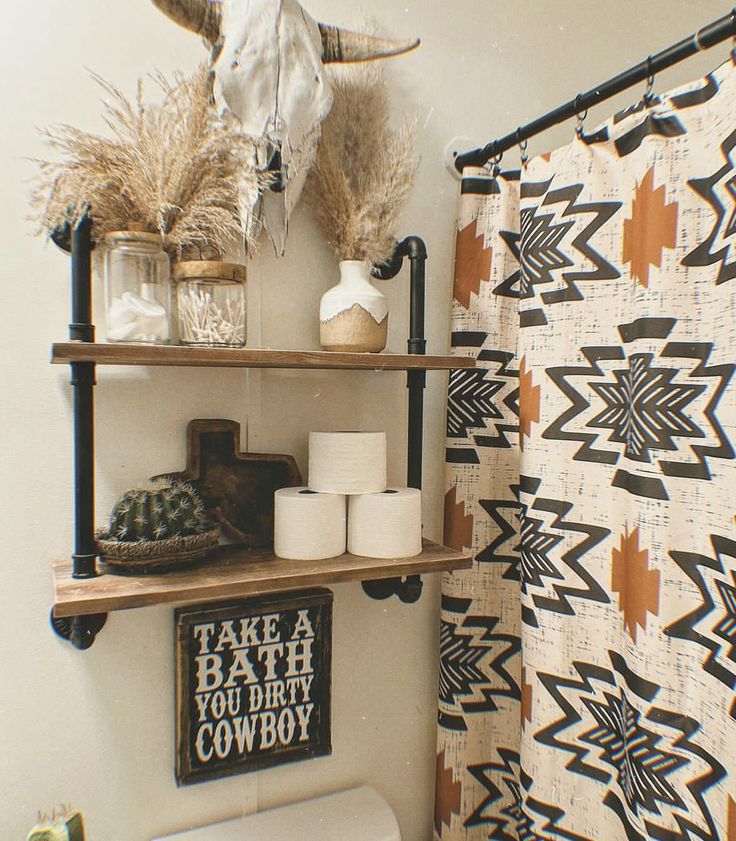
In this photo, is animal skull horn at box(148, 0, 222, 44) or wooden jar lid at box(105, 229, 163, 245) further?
animal skull horn at box(148, 0, 222, 44)

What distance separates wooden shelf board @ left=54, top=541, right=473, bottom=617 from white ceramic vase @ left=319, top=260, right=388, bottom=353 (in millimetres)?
326

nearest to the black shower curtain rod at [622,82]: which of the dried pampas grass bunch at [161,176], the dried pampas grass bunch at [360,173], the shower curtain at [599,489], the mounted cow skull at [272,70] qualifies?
the shower curtain at [599,489]

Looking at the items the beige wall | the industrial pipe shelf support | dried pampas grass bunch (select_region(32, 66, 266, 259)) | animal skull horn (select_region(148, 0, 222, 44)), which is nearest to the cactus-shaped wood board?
the beige wall

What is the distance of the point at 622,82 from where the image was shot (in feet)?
3.02

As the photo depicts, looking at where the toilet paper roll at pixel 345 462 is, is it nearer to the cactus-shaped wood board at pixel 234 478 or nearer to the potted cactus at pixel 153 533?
the cactus-shaped wood board at pixel 234 478

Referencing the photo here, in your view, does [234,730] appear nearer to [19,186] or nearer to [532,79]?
A: [19,186]

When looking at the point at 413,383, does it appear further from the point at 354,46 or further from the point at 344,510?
the point at 354,46

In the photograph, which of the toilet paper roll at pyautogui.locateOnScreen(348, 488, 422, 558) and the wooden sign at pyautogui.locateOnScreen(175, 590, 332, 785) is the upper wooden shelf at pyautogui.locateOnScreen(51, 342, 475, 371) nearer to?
the toilet paper roll at pyautogui.locateOnScreen(348, 488, 422, 558)

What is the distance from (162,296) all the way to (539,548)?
2.22 feet

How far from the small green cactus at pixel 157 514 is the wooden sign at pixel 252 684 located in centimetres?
19

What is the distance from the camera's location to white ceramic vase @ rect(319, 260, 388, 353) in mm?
995

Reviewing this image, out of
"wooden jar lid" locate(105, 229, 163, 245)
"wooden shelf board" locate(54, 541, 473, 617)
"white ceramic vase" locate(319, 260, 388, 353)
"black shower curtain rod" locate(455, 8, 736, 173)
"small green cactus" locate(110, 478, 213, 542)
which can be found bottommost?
"wooden shelf board" locate(54, 541, 473, 617)

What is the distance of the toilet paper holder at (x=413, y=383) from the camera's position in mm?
1062

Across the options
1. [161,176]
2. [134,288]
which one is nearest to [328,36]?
[161,176]
